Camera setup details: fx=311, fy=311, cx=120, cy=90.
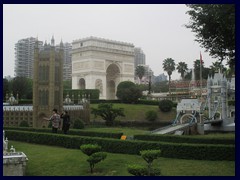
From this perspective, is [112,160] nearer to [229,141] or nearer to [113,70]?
[229,141]

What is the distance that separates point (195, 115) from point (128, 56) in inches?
1600

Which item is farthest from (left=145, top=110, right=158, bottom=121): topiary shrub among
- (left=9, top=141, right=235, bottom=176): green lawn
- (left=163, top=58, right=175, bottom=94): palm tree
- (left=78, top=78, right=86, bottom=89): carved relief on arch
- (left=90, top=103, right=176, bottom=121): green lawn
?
(left=9, top=141, right=235, bottom=176): green lawn

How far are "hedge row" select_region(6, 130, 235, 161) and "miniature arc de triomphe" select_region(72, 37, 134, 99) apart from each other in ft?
171

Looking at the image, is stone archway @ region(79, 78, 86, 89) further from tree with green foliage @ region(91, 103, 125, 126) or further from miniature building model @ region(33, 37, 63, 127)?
miniature building model @ region(33, 37, 63, 127)

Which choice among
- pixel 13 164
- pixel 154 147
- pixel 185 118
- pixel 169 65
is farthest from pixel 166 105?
pixel 13 164

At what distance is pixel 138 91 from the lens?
59688 mm

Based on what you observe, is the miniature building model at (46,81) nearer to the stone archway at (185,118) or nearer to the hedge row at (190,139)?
the stone archway at (185,118)

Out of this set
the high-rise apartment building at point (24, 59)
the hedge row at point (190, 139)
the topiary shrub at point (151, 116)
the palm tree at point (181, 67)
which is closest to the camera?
the hedge row at point (190, 139)

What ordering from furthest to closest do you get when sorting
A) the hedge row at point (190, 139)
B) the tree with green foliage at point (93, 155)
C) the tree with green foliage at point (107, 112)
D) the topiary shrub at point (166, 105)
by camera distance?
the topiary shrub at point (166, 105)
the tree with green foliage at point (107, 112)
the hedge row at point (190, 139)
the tree with green foliage at point (93, 155)

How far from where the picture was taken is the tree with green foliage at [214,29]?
1662cm

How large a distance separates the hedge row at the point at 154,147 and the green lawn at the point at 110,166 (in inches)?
17.7

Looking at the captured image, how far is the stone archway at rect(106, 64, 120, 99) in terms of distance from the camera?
7812 centimetres

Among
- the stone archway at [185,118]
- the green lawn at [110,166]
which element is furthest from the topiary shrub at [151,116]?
the green lawn at [110,166]

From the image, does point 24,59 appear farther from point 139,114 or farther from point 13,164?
point 13,164
